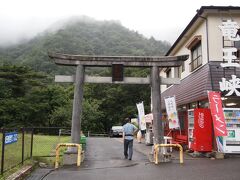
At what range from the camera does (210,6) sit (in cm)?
1655

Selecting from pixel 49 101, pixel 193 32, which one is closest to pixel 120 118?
pixel 49 101

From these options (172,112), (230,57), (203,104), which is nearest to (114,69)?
(172,112)

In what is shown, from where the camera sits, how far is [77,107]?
14055 mm

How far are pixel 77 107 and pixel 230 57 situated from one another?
7859 mm

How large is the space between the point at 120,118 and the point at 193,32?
36.5 metres

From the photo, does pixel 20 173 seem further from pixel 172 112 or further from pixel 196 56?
pixel 196 56

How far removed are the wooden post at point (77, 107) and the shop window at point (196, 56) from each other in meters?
7.60

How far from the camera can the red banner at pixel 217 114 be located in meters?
14.4

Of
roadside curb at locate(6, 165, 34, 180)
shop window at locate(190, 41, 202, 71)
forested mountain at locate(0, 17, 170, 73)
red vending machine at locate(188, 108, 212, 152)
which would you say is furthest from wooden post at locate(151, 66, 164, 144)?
forested mountain at locate(0, 17, 170, 73)


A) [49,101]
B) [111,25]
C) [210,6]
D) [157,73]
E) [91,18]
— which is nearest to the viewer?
[157,73]

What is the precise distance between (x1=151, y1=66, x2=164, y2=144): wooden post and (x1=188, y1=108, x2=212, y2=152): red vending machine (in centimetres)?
224

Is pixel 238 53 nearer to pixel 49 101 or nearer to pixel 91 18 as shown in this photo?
pixel 49 101

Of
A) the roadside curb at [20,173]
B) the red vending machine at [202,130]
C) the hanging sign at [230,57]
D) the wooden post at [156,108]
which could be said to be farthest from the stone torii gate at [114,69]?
the roadside curb at [20,173]

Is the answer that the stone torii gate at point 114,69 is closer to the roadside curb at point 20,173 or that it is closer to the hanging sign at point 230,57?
the hanging sign at point 230,57
